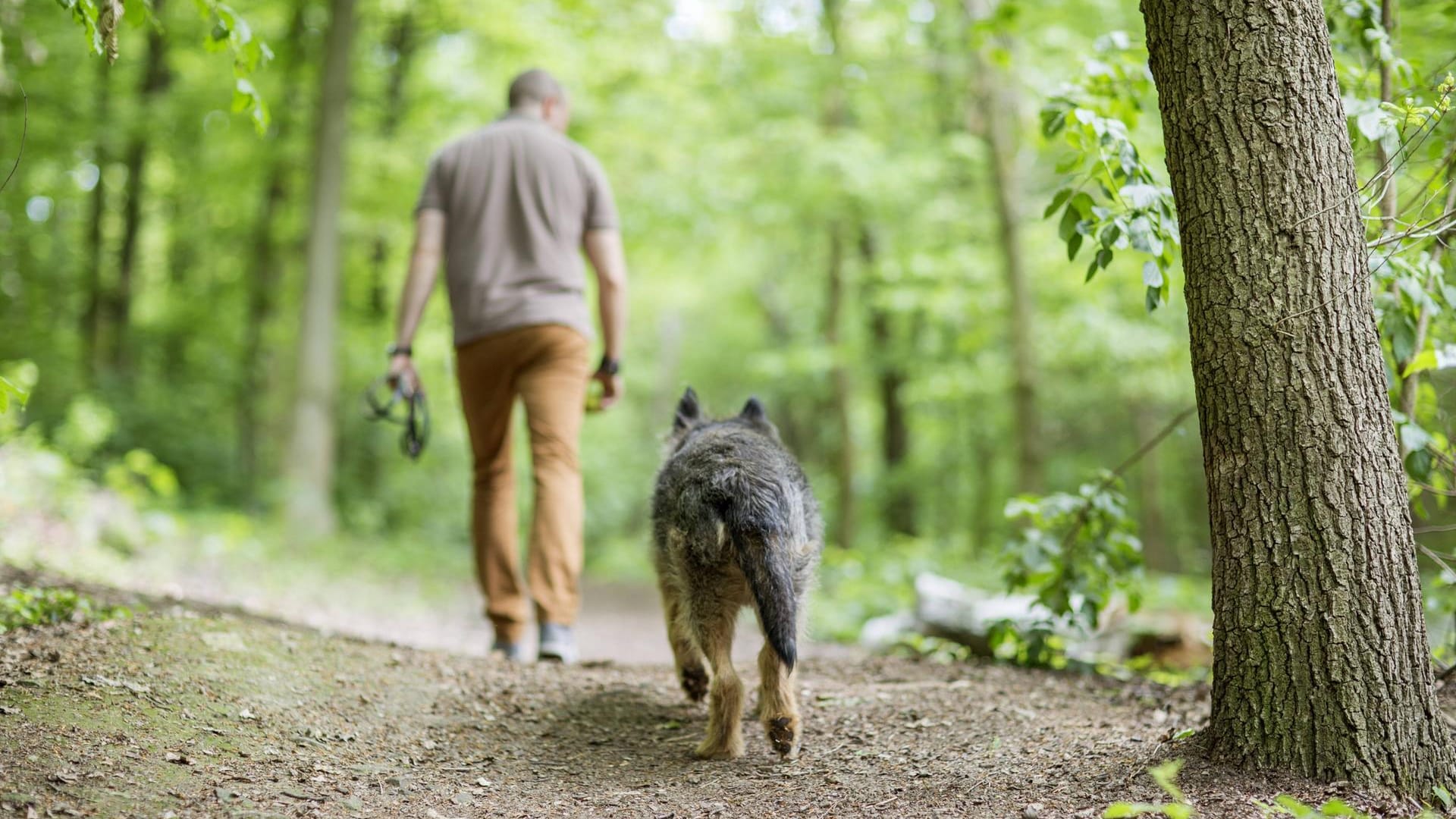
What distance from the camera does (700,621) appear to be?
334 centimetres

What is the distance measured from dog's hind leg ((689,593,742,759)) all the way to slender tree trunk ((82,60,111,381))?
1435 cm

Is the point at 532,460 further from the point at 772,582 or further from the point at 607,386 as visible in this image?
the point at 772,582

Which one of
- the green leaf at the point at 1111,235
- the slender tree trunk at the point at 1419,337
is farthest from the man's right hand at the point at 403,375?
the slender tree trunk at the point at 1419,337

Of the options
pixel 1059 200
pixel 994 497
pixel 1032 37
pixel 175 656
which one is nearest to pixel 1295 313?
pixel 1059 200

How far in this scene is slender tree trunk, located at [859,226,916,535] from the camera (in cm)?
1702

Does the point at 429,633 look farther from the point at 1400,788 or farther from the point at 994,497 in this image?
the point at 994,497

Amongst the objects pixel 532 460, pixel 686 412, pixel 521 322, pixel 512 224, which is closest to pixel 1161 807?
pixel 686 412

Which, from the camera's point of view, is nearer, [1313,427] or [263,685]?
[1313,427]

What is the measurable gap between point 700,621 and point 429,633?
479 centimetres

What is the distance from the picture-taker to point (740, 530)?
122 inches

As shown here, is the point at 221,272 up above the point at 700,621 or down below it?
above

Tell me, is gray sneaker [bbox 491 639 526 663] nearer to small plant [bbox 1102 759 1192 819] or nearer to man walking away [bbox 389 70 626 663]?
man walking away [bbox 389 70 626 663]

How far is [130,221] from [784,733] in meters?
16.9

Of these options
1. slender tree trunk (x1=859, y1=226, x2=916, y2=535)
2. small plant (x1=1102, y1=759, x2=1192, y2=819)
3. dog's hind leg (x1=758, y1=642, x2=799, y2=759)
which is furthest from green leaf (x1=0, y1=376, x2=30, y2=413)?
slender tree trunk (x1=859, y1=226, x2=916, y2=535)
